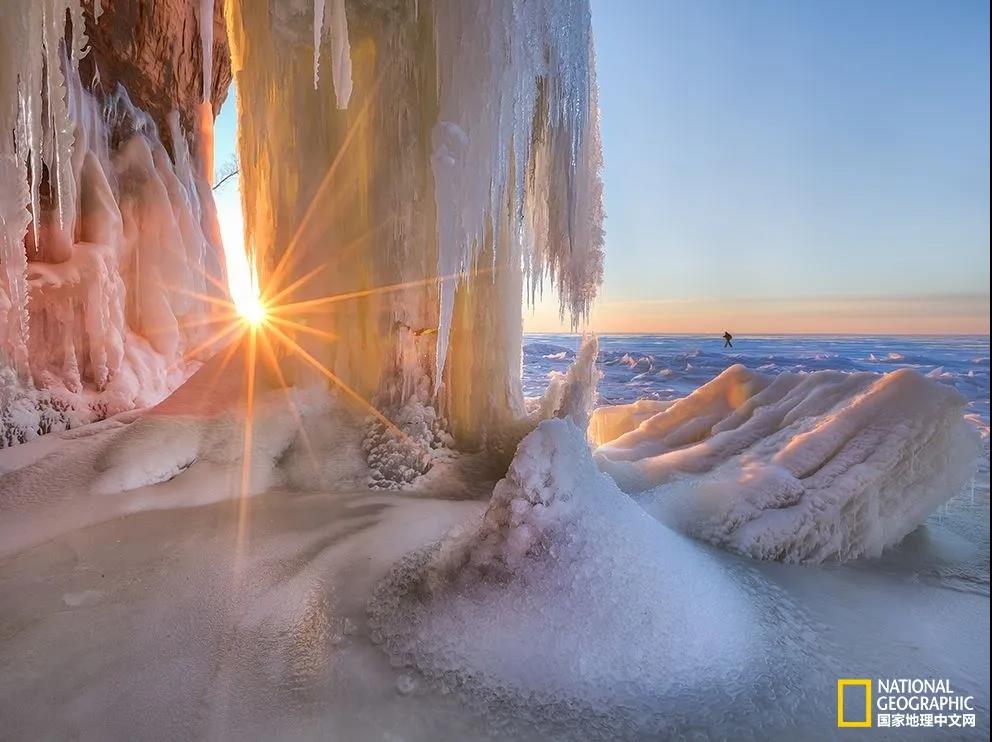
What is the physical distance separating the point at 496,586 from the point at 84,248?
7.36 meters

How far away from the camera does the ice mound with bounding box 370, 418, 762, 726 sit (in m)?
1.77

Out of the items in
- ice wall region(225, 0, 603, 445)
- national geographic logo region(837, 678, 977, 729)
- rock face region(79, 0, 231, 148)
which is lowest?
national geographic logo region(837, 678, 977, 729)

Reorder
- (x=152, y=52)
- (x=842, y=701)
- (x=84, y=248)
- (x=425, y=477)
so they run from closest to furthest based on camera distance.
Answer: (x=842, y=701) → (x=425, y=477) → (x=84, y=248) → (x=152, y=52)

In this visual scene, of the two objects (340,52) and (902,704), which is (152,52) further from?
(902,704)

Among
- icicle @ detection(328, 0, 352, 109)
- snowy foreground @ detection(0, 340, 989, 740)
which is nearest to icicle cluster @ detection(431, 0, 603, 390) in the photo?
icicle @ detection(328, 0, 352, 109)

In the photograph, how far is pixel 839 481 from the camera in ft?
9.85

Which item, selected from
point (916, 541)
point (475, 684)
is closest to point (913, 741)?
point (475, 684)

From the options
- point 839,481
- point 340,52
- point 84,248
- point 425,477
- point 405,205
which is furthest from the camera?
point 84,248

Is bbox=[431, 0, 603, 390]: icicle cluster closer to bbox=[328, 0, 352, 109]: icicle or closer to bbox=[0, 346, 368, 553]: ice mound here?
bbox=[328, 0, 352, 109]: icicle

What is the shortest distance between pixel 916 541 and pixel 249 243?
606 cm

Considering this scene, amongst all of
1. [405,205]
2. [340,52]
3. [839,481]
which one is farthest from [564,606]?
[340,52]

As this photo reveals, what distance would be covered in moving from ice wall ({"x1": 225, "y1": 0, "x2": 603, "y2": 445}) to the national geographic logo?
9.73ft

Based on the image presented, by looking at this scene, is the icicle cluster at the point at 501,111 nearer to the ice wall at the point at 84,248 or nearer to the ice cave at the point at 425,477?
the ice cave at the point at 425,477

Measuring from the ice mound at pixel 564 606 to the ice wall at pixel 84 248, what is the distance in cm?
330
